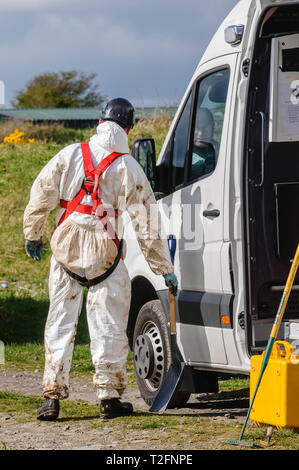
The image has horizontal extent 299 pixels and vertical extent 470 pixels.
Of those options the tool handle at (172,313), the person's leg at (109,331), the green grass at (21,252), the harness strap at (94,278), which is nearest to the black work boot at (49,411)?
the person's leg at (109,331)

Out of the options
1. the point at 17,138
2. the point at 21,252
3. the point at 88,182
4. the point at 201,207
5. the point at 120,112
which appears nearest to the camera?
the point at 201,207

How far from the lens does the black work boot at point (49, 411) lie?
20.6ft

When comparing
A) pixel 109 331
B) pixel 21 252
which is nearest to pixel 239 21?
pixel 109 331

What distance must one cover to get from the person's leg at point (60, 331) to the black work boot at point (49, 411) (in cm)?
6

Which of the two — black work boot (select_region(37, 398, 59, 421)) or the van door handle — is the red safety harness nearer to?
the van door handle

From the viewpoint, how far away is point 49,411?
6273mm

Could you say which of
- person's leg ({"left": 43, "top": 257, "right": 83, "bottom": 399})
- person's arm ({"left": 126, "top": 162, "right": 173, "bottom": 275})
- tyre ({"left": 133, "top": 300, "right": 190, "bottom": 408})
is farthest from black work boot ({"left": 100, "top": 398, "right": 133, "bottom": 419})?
person's arm ({"left": 126, "top": 162, "right": 173, "bottom": 275})

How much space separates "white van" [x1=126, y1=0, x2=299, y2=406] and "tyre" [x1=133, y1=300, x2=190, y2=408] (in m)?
0.10

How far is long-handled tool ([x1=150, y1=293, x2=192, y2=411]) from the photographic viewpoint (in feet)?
20.9

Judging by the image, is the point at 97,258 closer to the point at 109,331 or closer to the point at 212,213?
the point at 109,331

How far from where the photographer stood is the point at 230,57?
5.87 meters

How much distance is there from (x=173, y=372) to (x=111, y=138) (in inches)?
68.2

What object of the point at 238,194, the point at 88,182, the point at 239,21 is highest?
the point at 239,21

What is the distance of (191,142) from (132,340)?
195 cm
